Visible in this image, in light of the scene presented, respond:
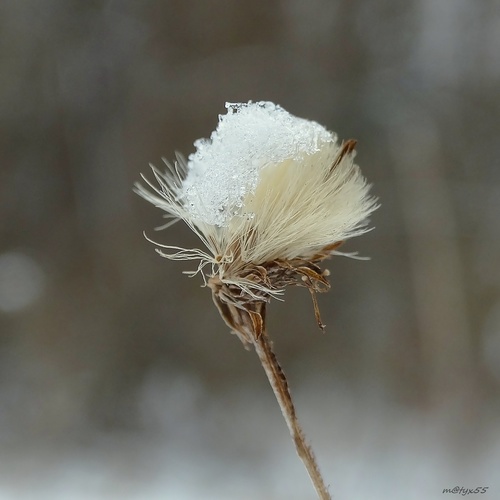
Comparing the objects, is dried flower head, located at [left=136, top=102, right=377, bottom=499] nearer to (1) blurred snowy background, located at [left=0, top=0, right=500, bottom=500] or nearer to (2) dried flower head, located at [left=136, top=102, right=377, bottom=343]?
(2) dried flower head, located at [left=136, top=102, right=377, bottom=343]

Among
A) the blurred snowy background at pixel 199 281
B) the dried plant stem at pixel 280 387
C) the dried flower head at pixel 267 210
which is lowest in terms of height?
the dried plant stem at pixel 280 387

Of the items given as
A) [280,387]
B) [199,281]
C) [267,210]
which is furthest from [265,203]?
[199,281]

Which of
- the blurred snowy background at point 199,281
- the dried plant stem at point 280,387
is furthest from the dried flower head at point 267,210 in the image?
the blurred snowy background at point 199,281

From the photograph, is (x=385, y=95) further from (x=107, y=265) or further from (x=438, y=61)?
(x=107, y=265)

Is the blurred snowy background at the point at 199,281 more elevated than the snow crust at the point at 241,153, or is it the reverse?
the blurred snowy background at the point at 199,281

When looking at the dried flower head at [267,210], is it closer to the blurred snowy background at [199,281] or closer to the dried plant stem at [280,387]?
the dried plant stem at [280,387]

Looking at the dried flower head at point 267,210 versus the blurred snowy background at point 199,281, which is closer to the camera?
the dried flower head at point 267,210

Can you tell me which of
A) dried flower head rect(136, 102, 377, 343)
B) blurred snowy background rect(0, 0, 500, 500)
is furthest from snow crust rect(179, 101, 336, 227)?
blurred snowy background rect(0, 0, 500, 500)

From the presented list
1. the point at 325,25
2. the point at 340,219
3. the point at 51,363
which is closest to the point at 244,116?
the point at 340,219
